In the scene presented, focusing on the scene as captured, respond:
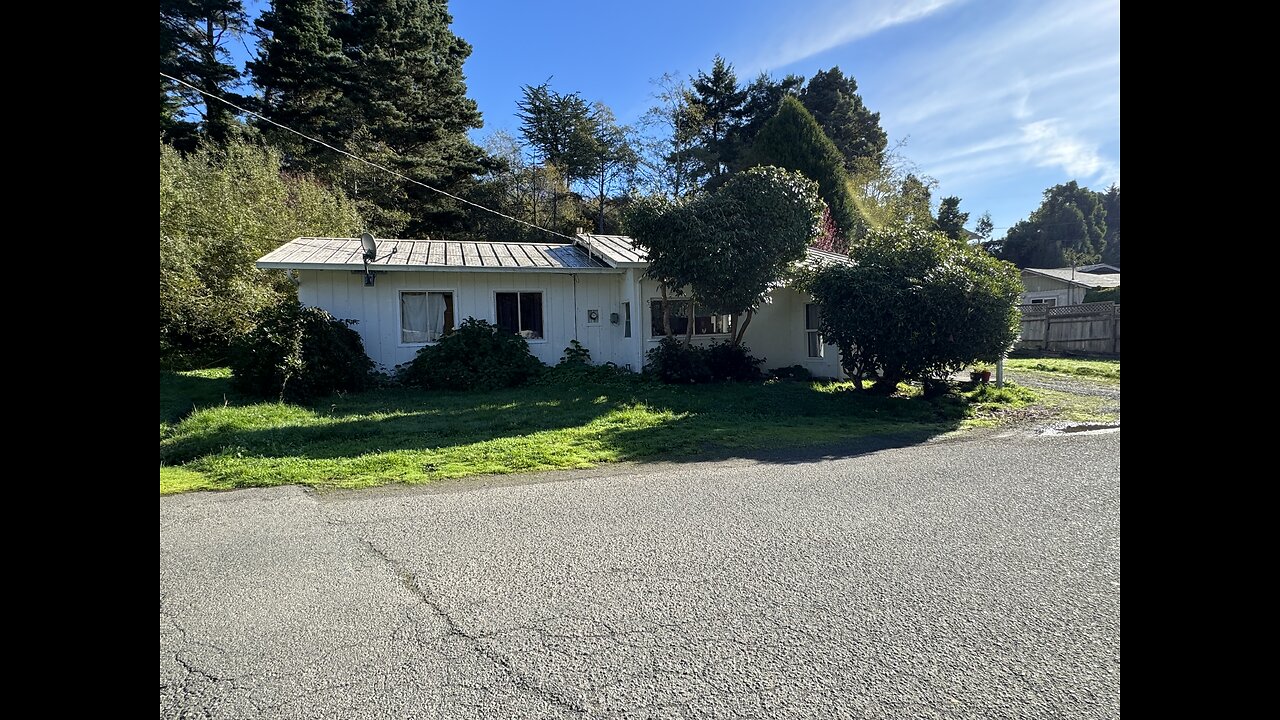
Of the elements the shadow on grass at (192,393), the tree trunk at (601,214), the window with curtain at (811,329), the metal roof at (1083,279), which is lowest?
the shadow on grass at (192,393)

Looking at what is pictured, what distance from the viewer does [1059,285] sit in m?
30.5

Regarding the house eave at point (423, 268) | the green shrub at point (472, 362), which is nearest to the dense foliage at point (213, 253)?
the house eave at point (423, 268)

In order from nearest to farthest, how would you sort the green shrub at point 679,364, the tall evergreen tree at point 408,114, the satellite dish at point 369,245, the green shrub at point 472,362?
the satellite dish at point 369,245 → the green shrub at point 472,362 → the green shrub at point 679,364 → the tall evergreen tree at point 408,114

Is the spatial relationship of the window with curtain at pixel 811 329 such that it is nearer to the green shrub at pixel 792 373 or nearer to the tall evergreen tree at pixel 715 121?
the green shrub at pixel 792 373

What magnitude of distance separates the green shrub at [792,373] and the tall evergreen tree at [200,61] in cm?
1903

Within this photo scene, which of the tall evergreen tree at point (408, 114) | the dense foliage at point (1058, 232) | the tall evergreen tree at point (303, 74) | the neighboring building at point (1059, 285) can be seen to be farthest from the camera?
the dense foliage at point (1058, 232)

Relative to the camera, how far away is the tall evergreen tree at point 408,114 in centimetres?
2452

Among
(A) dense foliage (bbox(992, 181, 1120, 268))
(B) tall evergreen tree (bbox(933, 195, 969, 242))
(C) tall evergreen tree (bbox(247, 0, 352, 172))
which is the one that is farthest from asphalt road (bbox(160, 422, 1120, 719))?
(A) dense foliage (bbox(992, 181, 1120, 268))

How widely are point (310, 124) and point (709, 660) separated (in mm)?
26183

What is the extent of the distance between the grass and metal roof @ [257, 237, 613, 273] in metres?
12.3

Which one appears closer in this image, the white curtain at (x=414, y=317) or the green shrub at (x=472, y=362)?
the green shrub at (x=472, y=362)

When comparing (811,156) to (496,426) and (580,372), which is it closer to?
(580,372)
